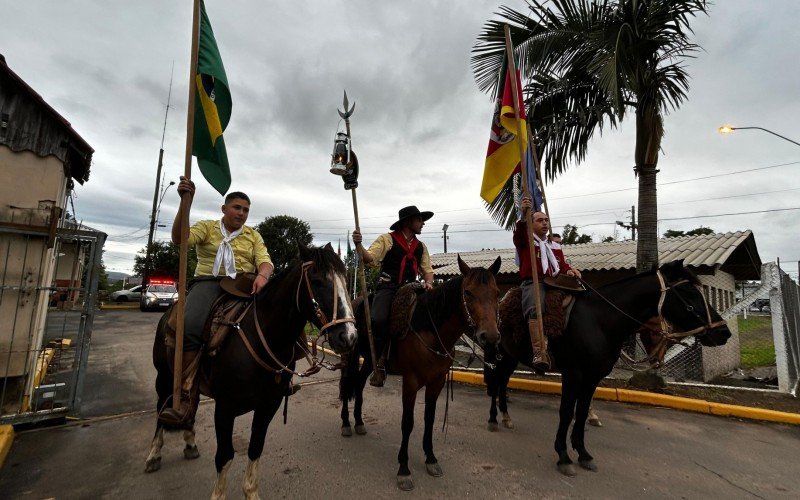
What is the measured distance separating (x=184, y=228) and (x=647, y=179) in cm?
750

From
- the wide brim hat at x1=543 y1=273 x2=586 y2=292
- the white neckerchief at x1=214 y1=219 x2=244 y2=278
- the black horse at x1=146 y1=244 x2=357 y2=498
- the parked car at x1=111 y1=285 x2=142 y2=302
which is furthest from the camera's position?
the parked car at x1=111 y1=285 x2=142 y2=302

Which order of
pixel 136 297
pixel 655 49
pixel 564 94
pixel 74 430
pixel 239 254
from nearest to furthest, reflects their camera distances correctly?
1. pixel 239 254
2. pixel 74 430
3. pixel 655 49
4. pixel 564 94
5. pixel 136 297

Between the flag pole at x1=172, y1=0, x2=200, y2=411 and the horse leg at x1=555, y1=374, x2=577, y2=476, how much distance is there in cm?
365

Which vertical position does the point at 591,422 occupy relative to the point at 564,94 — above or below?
below

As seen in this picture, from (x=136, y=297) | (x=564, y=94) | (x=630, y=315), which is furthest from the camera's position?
(x=136, y=297)

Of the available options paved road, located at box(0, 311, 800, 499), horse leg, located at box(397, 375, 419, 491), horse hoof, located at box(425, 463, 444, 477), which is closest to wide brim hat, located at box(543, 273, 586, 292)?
paved road, located at box(0, 311, 800, 499)

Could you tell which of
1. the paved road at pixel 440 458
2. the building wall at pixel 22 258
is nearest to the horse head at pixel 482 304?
the paved road at pixel 440 458

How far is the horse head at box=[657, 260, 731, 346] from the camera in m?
3.92

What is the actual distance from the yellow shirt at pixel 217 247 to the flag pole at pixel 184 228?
501mm

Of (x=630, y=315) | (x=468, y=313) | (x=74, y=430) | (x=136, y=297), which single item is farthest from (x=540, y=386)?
(x=136, y=297)

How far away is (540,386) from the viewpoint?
642 cm

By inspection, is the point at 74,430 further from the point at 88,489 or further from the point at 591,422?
the point at 591,422

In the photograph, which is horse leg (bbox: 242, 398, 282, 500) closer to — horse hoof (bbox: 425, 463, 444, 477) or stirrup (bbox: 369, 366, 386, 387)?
stirrup (bbox: 369, 366, 386, 387)

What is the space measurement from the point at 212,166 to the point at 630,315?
4857 millimetres
